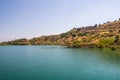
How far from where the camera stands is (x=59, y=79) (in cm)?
5547

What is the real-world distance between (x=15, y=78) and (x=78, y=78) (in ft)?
66.1

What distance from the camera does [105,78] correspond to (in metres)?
56.0

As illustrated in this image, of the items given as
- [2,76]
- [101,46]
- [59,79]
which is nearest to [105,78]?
[59,79]

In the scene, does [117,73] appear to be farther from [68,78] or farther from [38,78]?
[38,78]

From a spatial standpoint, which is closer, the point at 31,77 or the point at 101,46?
the point at 31,77

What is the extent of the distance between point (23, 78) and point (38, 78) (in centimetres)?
480

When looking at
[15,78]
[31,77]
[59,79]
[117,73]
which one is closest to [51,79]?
[59,79]

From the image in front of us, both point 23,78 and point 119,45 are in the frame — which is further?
point 119,45

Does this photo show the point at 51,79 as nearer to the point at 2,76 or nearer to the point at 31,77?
the point at 31,77

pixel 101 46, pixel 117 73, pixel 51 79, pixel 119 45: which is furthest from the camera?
pixel 101 46

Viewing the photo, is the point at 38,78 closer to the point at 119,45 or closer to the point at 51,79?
the point at 51,79

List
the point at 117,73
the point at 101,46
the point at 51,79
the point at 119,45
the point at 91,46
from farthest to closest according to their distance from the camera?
the point at 91,46
the point at 101,46
the point at 119,45
the point at 117,73
the point at 51,79

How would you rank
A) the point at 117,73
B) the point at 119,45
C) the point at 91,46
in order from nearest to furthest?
the point at 117,73, the point at 119,45, the point at 91,46

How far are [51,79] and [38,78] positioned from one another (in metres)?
4.55
